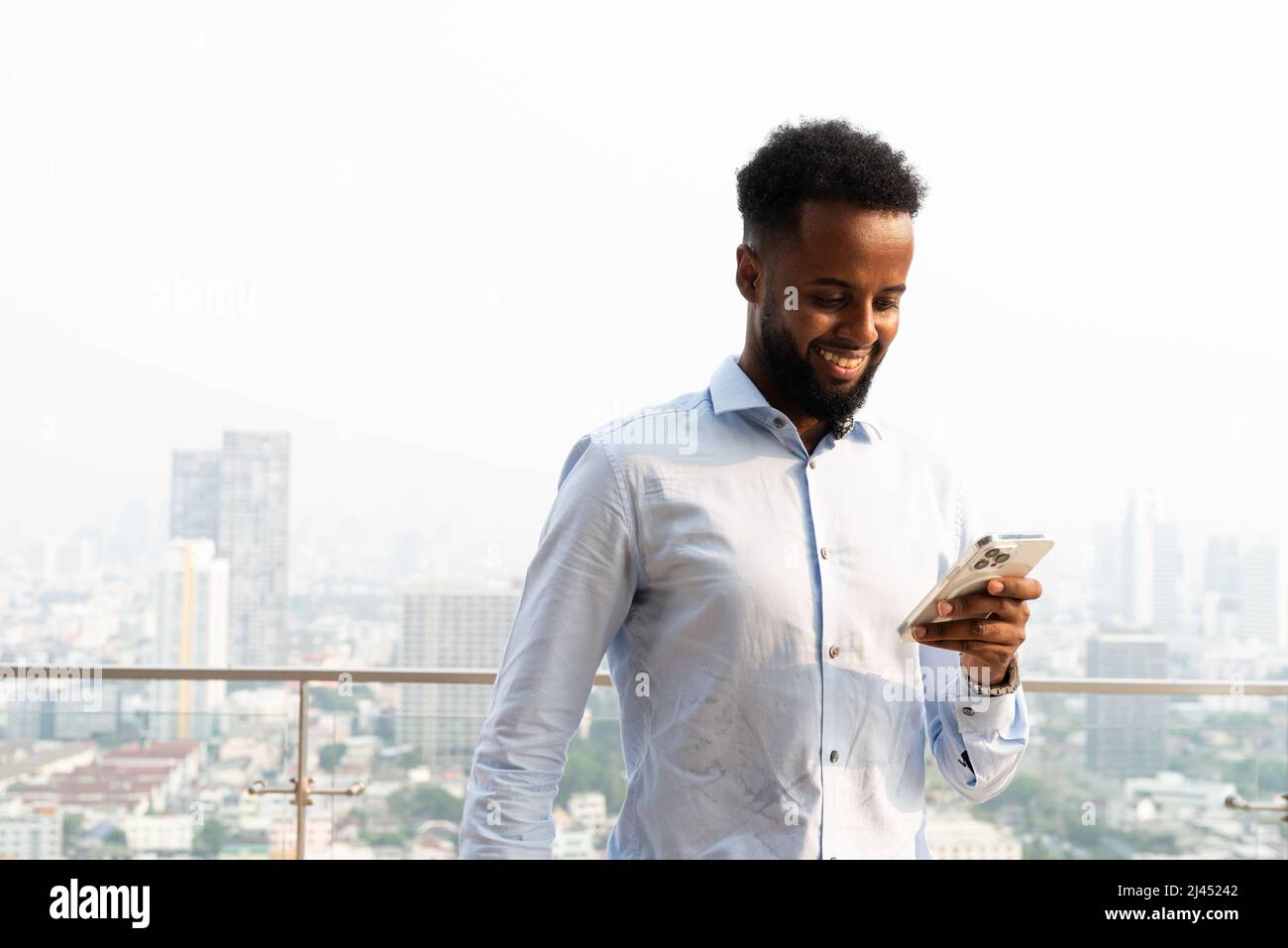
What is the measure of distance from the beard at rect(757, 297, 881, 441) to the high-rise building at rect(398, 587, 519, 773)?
2.11 metres

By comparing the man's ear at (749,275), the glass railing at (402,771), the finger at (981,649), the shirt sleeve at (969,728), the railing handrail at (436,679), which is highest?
the man's ear at (749,275)

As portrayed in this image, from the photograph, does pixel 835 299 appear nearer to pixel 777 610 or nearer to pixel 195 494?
pixel 777 610

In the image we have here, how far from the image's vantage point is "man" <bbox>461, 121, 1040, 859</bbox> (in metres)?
1.20

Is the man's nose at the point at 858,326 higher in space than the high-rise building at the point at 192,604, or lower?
higher

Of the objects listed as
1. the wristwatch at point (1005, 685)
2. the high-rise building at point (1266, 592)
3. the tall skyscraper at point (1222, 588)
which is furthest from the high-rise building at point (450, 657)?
the high-rise building at point (1266, 592)

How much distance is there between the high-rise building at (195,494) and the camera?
29.9 ft

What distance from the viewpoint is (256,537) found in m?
9.11

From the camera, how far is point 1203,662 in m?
6.75

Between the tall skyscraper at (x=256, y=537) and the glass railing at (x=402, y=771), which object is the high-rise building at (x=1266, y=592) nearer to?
the glass railing at (x=402, y=771)

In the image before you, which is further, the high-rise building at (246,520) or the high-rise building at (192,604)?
the high-rise building at (246,520)

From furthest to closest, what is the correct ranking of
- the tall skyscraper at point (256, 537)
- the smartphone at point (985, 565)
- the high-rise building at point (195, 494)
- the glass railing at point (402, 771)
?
the high-rise building at point (195, 494)
the tall skyscraper at point (256, 537)
the glass railing at point (402, 771)
the smartphone at point (985, 565)

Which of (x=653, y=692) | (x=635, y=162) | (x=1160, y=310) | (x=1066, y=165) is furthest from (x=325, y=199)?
(x=653, y=692)

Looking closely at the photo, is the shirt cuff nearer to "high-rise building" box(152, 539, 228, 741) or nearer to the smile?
the smile
